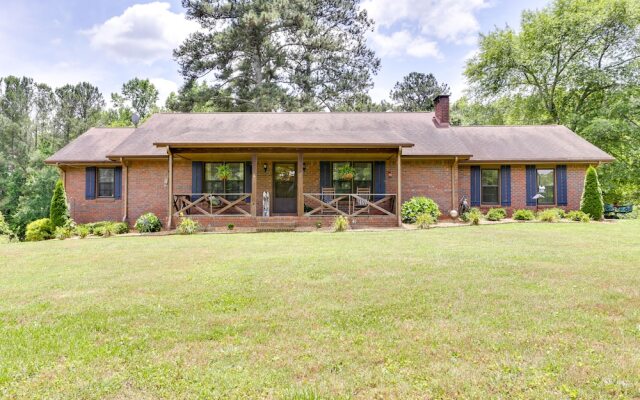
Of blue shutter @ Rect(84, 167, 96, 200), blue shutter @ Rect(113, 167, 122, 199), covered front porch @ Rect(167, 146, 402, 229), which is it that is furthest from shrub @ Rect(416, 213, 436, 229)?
blue shutter @ Rect(84, 167, 96, 200)

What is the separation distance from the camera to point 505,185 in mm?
15555

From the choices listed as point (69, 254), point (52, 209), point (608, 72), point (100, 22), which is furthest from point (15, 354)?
point (608, 72)

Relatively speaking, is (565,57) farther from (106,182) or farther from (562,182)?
(106,182)

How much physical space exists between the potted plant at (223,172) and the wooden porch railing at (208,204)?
0.74 meters

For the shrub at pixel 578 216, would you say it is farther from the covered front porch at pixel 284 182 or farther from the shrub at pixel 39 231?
the shrub at pixel 39 231

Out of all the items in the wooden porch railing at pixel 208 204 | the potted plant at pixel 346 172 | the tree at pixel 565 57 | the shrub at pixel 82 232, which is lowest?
the shrub at pixel 82 232

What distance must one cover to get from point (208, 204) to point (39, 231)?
19.9ft

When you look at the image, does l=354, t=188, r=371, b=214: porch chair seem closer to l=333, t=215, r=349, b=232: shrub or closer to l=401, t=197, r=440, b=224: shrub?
l=401, t=197, r=440, b=224: shrub

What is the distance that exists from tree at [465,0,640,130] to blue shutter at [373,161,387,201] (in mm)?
17084

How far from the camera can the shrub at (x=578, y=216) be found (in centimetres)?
1371

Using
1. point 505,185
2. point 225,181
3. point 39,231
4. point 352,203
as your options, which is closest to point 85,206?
point 39,231

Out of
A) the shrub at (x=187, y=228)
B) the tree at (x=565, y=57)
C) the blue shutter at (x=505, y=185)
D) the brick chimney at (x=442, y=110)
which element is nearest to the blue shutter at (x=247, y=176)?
the shrub at (x=187, y=228)

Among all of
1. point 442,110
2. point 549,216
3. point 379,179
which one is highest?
point 442,110

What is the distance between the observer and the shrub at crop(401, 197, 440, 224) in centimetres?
1360
